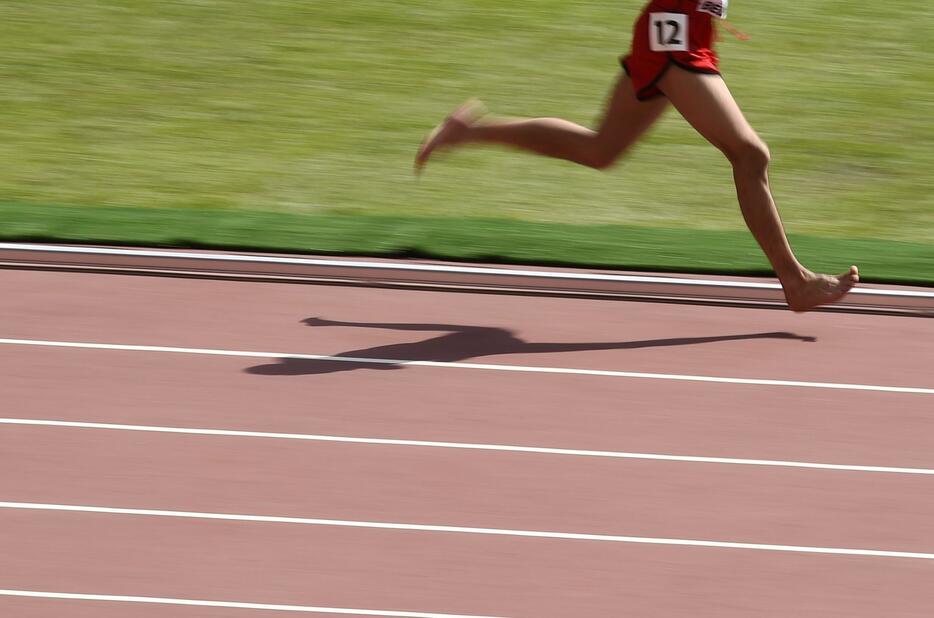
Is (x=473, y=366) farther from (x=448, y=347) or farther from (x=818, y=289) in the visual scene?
(x=818, y=289)

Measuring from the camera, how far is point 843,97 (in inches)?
361

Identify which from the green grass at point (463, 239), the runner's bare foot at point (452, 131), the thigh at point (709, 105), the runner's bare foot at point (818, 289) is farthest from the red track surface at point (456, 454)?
the thigh at point (709, 105)

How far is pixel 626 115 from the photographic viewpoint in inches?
224

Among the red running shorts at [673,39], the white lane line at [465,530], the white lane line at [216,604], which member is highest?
the red running shorts at [673,39]

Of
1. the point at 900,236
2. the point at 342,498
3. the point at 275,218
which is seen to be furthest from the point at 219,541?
the point at 900,236

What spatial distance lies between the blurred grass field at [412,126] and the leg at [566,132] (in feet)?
2.79

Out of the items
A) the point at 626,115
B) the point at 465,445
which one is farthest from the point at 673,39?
the point at 465,445

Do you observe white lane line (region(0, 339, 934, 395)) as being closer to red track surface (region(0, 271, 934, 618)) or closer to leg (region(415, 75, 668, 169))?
red track surface (region(0, 271, 934, 618))

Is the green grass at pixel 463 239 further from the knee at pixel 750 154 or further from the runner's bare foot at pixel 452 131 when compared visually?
the knee at pixel 750 154

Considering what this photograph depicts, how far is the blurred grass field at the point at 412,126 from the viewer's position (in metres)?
7.00

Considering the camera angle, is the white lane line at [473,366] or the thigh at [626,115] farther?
the thigh at [626,115]

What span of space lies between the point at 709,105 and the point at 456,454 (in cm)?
160

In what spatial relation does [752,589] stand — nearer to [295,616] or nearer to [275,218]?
[295,616]

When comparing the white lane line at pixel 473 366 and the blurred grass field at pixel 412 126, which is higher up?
the blurred grass field at pixel 412 126
